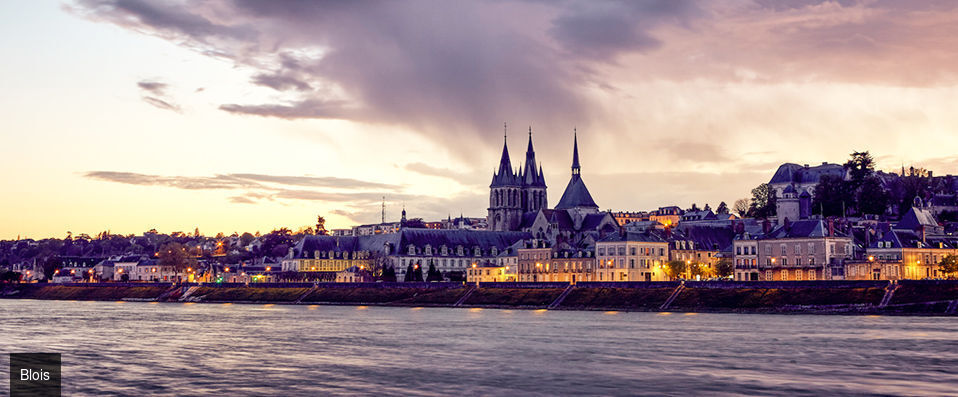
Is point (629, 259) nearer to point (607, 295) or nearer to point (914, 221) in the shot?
point (607, 295)

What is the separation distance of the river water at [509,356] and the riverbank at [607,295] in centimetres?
610

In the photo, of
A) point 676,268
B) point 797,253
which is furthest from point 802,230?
point 676,268

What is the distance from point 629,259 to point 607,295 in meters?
19.9

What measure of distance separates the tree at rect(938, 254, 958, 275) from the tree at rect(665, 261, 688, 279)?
33.0 metres

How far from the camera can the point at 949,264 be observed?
110688mm

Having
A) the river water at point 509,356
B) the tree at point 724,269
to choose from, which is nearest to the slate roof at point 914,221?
the tree at point 724,269

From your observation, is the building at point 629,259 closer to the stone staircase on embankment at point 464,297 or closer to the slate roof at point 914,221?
the stone staircase on embankment at point 464,297

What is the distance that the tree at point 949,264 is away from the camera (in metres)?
110

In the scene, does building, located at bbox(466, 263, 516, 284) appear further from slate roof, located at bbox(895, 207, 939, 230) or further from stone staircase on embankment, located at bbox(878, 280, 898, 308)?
stone staircase on embankment, located at bbox(878, 280, 898, 308)

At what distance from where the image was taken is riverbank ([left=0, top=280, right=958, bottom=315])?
310 feet

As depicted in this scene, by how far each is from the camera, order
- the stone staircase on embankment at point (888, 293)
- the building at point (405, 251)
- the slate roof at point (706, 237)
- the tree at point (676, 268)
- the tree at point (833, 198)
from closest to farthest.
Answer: the stone staircase on embankment at point (888, 293), the tree at point (676, 268), the slate roof at point (706, 237), the tree at point (833, 198), the building at point (405, 251)

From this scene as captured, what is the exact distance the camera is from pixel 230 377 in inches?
1874

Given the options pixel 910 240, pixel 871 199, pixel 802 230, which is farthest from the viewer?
pixel 871 199

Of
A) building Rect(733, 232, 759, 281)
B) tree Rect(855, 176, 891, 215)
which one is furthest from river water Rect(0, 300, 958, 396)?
tree Rect(855, 176, 891, 215)
